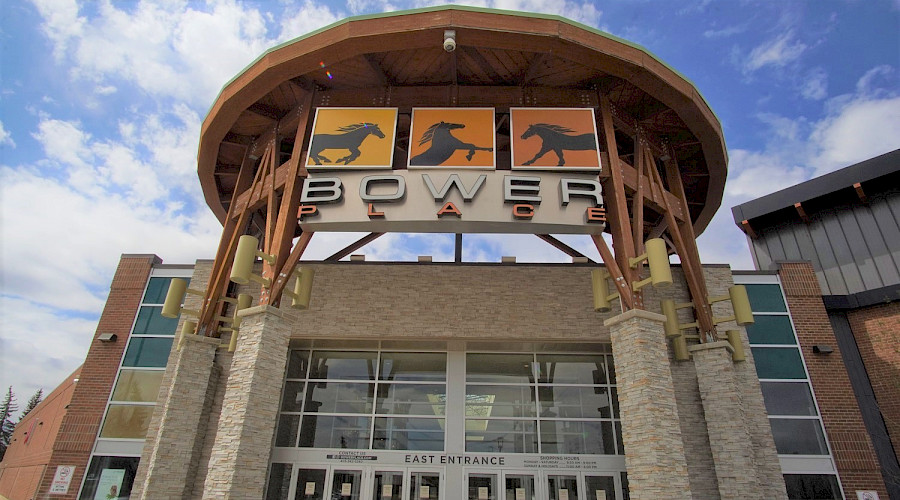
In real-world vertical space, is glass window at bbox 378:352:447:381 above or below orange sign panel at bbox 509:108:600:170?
below

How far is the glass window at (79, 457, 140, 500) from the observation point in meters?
14.0

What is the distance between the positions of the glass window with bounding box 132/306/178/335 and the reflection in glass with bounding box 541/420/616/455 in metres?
11.9

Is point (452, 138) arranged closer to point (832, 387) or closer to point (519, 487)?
point (519, 487)

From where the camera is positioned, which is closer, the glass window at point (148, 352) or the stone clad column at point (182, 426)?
the stone clad column at point (182, 426)

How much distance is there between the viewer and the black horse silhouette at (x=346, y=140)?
12656 mm

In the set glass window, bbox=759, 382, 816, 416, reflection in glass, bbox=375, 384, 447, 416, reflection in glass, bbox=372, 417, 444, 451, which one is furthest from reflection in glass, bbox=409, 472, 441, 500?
glass window, bbox=759, 382, 816, 416

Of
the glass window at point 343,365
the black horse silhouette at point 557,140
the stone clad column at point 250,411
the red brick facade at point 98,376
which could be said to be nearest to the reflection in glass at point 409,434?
the glass window at point 343,365

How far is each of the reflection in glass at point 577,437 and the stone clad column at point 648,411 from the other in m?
3.59

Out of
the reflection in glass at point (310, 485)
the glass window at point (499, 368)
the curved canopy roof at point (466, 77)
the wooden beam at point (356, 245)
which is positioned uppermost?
the curved canopy roof at point (466, 77)

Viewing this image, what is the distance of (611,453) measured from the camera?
1346 cm

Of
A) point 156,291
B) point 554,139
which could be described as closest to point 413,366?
point 554,139

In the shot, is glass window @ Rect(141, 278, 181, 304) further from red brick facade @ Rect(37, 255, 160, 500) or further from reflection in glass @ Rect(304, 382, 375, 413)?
reflection in glass @ Rect(304, 382, 375, 413)

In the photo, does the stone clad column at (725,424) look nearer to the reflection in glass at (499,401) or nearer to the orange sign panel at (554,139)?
the reflection in glass at (499,401)

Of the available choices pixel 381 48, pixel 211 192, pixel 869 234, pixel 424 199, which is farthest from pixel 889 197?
pixel 211 192
